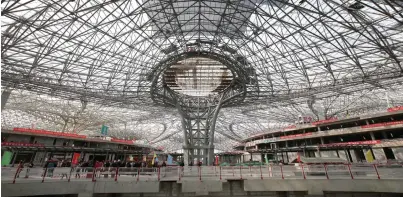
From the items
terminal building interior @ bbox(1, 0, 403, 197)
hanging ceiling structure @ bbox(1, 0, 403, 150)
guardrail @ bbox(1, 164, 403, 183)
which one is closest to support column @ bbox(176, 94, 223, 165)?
terminal building interior @ bbox(1, 0, 403, 197)

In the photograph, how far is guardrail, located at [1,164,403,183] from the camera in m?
15.5

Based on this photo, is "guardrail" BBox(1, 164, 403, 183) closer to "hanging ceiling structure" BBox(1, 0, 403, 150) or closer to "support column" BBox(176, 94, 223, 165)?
"hanging ceiling structure" BBox(1, 0, 403, 150)

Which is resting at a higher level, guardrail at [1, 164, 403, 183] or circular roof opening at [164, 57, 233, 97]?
circular roof opening at [164, 57, 233, 97]

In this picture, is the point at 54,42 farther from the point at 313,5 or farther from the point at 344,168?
the point at 344,168

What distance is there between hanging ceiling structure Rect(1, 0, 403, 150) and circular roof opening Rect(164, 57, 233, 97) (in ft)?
1.27

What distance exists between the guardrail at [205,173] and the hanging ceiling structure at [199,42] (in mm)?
13567

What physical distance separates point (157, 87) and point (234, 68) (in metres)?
14.2

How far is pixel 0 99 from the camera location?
30.5 meters

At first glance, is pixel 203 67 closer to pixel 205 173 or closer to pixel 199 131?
pixel 199 131

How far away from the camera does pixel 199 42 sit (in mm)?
31016

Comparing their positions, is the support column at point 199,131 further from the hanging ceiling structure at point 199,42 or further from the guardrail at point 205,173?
the guardrail at point 205,173

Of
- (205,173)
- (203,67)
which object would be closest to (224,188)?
(205,173)

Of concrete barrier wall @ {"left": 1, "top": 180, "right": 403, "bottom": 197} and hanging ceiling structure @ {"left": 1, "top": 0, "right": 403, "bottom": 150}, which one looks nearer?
concrete barrier wall @ {"left": 1, "top": 180, "right": 403, "bottom": 197}

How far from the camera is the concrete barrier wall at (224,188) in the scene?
14.7m
